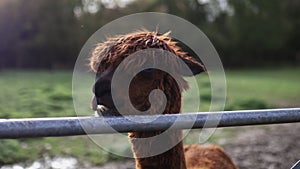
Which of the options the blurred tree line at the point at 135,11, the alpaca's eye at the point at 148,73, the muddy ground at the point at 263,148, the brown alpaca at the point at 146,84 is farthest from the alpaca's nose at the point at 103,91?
the blurred tree line at the point at 135,11

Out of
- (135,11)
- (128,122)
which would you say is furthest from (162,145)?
(135,11)

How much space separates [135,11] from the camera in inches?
1142

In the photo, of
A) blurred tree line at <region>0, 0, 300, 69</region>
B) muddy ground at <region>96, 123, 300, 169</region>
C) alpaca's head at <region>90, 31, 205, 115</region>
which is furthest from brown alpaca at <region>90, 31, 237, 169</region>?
blurred tree line at <region>0, 0, 300, 69</region>

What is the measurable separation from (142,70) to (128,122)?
901 millimetres

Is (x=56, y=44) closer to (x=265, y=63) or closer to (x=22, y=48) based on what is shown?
(x=22, y=48)

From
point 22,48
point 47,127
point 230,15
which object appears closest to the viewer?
point 47,127

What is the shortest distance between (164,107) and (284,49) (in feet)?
115

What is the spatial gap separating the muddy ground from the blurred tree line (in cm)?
1929

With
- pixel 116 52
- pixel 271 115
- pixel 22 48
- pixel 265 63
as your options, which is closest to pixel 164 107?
pixel 116 52

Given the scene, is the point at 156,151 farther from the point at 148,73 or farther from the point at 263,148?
the point at 263,148

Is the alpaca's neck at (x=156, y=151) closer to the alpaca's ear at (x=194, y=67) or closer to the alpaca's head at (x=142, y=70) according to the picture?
the alpaca's head at (x=142, y=70)

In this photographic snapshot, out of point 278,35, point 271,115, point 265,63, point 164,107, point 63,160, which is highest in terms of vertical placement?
point 271,115

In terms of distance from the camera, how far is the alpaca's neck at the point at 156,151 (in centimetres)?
279

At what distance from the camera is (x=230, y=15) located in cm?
3359
